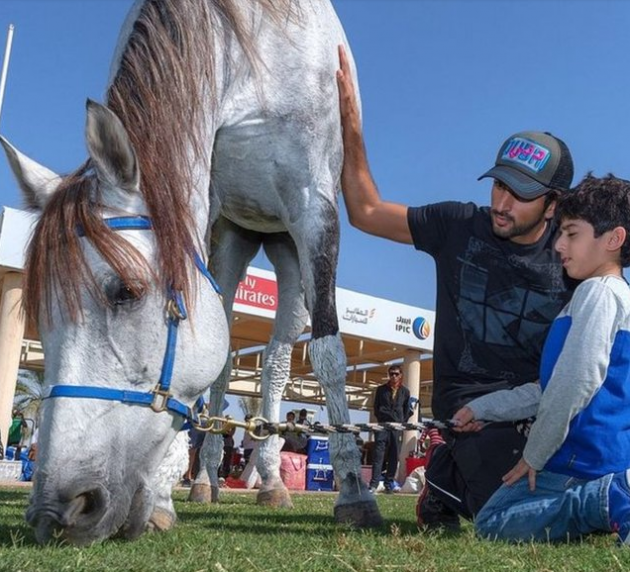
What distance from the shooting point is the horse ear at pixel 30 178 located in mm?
2762

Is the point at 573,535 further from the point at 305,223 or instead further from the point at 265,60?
the point at 265,60

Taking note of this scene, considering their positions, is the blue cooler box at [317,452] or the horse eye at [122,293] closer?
the horse eye at [122,293]

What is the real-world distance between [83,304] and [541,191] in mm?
2189

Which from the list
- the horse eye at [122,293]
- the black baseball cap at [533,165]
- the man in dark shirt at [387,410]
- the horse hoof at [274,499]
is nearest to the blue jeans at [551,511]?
the black baseball cap at [533,165]

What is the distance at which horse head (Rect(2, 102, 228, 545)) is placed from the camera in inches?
88.0

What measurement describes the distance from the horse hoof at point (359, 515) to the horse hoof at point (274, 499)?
171cm

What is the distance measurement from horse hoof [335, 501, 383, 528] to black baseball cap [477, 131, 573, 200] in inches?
65.3

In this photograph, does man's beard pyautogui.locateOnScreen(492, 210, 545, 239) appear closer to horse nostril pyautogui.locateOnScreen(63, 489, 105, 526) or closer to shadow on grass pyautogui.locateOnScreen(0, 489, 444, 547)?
shadow on grass pyautogui.locateOnScreen(0, 489, 444, 547)

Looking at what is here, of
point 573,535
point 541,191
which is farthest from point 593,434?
point 541,191

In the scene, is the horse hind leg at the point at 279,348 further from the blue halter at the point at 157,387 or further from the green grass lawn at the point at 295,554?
the blue halter at the point at 157,387

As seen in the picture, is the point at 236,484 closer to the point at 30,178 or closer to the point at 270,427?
the point at 270,427

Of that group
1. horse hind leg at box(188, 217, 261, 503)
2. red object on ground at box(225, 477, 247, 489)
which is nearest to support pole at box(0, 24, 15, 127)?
red object on ground at box(225, 477, 247, 489)

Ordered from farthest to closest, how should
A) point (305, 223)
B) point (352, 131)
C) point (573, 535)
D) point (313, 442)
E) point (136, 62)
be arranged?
point (313, 442) < point (352, 131) < point (305, 223) < point (136, 62) < point (573, 535)

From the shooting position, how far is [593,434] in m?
2.74
